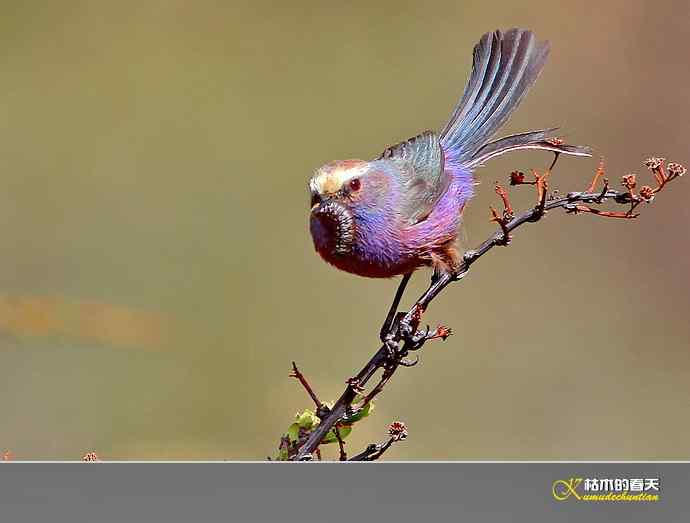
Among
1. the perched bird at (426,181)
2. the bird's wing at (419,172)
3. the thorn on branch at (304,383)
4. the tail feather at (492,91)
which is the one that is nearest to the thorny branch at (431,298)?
the thorn on branch at (304,383)

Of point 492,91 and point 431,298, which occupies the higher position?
point 492,91

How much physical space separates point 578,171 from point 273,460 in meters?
1.78

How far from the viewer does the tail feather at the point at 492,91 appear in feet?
8.04

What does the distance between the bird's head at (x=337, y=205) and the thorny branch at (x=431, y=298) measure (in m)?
0.35

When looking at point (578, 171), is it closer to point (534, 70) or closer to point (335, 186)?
point (534, 70)

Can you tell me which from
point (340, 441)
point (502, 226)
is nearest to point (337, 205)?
point (502, 226)

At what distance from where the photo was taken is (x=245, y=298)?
3.41 m

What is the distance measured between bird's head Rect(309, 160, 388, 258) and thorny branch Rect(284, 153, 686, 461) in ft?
1.16

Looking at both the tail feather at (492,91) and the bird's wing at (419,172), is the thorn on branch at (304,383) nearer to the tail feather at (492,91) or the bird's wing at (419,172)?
the bird's wing at (419,172)

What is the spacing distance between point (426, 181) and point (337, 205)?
32 centimetres

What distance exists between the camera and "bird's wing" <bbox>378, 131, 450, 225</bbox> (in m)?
2.32

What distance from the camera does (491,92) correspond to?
251cm
